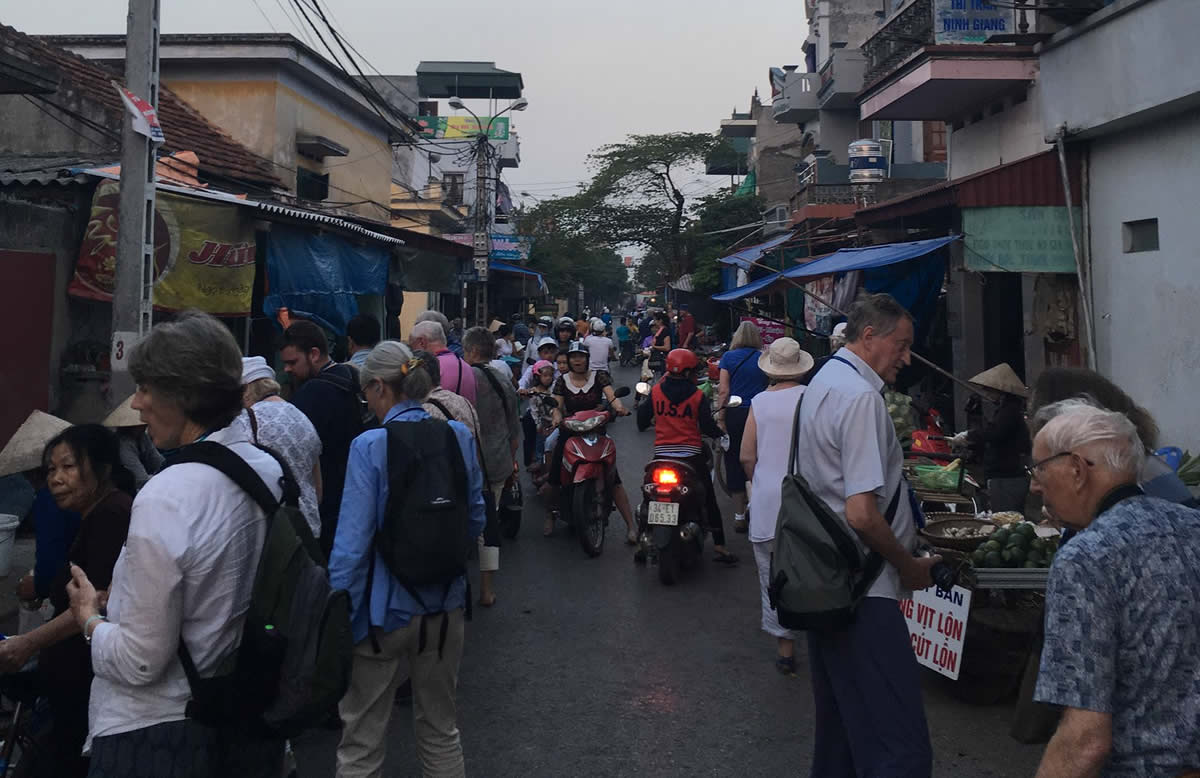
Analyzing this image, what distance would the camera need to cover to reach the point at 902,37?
13625 millimetres

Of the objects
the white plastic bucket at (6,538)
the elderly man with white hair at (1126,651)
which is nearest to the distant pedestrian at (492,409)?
the white plastic bucket at (6,538)

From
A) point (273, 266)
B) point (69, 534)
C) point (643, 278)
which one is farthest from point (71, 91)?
point (643, 278)

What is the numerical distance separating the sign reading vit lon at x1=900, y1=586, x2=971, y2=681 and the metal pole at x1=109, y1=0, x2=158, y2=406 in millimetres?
5636

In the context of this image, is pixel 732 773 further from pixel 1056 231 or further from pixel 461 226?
pixel 461 226

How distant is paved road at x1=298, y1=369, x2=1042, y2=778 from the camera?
4625 millimetres

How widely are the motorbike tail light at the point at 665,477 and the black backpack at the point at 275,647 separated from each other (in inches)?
216

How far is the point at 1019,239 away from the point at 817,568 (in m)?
8.41

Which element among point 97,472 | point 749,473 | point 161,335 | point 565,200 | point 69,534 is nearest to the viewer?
point 161,335

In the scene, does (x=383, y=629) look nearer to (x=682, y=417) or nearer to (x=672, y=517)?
(x=672, y=517)

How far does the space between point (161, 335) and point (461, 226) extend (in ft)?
120

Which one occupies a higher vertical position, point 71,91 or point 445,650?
point 71,91

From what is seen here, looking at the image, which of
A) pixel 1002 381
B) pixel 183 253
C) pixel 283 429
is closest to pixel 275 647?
pixel 283 429

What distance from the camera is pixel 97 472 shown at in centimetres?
345

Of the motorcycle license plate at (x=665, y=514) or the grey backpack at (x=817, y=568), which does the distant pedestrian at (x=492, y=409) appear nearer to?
the motorcycle license plate at (x=665, y=514)
